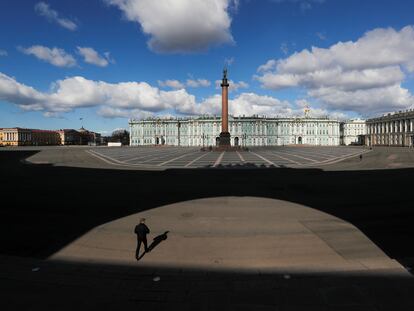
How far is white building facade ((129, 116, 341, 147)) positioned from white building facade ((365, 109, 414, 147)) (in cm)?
1825

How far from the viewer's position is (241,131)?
167 m

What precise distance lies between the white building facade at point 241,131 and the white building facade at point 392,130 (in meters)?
18.3

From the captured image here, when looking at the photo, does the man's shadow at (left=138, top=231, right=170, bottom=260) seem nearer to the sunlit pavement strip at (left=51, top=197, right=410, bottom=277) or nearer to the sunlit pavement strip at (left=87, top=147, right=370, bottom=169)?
the sunlit pavement strip at (left=51, top=197, right=410, bottom=277)

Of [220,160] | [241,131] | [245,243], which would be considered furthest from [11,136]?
[245,243]

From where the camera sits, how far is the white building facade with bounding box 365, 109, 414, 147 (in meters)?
137

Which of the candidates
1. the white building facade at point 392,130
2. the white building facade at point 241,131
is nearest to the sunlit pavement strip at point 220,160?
the white building facade at point 392,130

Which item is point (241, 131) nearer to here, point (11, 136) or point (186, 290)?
point (11, 136)

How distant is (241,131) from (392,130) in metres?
73.3

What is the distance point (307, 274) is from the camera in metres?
7.31

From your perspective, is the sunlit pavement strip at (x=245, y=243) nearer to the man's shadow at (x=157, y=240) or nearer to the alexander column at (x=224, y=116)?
the man's shadow at (x=157, y=240)

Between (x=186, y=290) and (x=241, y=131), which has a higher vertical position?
(x=241, y=131)

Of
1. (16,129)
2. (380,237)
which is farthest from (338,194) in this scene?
(16,129)

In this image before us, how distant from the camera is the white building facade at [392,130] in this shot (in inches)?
5389

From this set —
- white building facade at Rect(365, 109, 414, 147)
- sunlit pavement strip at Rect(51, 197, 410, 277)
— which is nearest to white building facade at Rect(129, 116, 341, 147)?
white building facade at Rect(365, 109, 414, 147)
